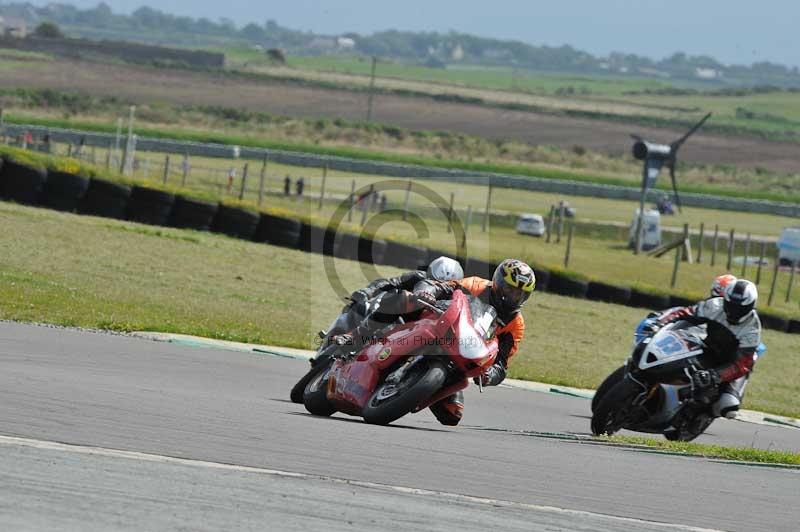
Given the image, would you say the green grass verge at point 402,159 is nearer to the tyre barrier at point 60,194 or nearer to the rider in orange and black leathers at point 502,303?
the tyre barrier at point 60,194

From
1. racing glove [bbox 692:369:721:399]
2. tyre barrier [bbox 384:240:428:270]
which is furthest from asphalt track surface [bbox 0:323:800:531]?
tyre barrier [bbox 384:240:428:270]

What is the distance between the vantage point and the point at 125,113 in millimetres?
93750

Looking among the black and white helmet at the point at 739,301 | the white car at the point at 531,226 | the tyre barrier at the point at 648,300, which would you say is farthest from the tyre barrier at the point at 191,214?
the white car at the point at 531,226

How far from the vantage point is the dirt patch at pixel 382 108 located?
351 ft

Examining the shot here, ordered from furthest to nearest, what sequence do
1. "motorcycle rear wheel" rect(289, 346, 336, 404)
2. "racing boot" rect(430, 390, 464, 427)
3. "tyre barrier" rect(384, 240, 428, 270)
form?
"tyre barrier" rect(384, 240, 428, 270), "motorcycle rear wheel" rect(289, 346, 336, 404), "racing boot" rect(430, 390, 464, 427)

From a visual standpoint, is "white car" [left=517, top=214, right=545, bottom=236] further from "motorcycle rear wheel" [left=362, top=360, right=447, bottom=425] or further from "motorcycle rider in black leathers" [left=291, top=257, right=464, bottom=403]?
"motorcycle rear wheel" [left=362, top=360, right=447, bottom=425]

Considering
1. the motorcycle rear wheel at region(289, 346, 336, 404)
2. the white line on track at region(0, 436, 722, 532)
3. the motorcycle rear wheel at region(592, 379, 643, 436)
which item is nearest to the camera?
the white line on track at region(0, 436, 722, 532)

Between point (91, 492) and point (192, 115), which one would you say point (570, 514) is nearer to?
point (91, 492)

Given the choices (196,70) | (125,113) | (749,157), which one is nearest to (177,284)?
(125,113)

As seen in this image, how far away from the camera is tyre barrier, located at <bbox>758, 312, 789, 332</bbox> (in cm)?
2777

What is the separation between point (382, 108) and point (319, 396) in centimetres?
11295

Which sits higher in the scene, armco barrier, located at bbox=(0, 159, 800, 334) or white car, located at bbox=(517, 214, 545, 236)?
armco barrier, located at bbox=(0, 159, 800, 334)

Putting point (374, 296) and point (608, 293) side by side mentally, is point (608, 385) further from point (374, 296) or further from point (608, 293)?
point (608, 293)

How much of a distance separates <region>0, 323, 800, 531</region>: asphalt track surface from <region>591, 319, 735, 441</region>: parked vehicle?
94 centimetres
